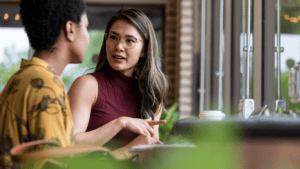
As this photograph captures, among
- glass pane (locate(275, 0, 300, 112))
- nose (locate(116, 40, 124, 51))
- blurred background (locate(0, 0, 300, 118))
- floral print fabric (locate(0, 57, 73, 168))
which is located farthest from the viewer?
blurred background (locate(0, 0, 300, 118))

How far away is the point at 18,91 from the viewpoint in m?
0.66

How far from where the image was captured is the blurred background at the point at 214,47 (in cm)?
245

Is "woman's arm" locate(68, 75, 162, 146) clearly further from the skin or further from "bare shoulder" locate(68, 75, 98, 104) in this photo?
the skin

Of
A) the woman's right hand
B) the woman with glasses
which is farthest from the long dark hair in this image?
the woman's right hand

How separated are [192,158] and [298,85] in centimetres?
148

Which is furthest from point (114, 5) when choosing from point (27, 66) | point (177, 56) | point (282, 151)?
point (282, 151)

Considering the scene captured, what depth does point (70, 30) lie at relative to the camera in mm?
814

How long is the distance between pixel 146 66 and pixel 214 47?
3028 mm

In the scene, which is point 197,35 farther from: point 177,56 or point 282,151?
point 282,151

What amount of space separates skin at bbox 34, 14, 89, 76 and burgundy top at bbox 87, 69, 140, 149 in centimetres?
50

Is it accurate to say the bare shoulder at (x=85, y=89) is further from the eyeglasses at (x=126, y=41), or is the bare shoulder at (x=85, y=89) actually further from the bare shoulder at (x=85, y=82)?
the eyeglasses at (x=126, y=41)

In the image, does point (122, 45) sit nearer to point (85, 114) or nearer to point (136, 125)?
point (85, 114)

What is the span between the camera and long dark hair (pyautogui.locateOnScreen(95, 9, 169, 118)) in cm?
147

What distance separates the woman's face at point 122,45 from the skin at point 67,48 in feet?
1.78
